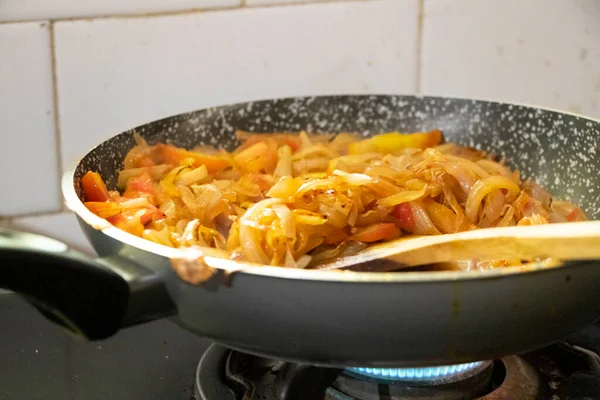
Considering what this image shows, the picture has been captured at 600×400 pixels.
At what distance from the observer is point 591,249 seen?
50 cm

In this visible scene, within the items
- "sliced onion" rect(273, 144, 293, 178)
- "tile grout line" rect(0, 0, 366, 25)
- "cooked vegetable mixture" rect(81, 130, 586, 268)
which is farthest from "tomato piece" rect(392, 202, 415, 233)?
"tile grout line" rect(0, 0, 366, 25)

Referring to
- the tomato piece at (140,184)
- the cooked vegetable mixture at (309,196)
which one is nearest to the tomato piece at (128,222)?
the cooked vegetable mixture at (309,196)

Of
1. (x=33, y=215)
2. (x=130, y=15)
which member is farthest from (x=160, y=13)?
(x=33, y=215)

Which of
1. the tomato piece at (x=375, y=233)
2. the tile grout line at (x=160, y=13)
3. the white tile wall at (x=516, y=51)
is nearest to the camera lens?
the tomato piece at (x=375, y=233)

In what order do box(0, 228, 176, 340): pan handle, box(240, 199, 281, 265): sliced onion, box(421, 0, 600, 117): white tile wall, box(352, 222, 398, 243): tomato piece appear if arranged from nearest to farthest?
box(0, 228, 176, 340): pan handle < box(240, 199, 281, 265): sliced onion < box(352, 222, 398, 243): tomato piece < box(421, 0, 600, 117): white tile wall

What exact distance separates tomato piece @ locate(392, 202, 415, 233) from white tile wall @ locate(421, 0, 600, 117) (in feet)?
1.47

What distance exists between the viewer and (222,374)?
731 mm

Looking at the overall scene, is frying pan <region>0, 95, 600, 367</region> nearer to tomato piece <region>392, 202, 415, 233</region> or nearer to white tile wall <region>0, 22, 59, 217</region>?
tomato piece <region>392, 202, 415, 233</region>

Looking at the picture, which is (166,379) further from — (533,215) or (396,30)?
(396,30)

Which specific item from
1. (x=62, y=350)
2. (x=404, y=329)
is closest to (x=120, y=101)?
(x=62, y=350)

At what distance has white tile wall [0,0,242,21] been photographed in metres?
0.93

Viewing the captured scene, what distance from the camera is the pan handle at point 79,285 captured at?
0.48m

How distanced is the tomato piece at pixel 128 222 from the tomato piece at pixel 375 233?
0.73 ft

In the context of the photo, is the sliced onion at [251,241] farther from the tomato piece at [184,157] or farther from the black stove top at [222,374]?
the tomato piece at [184,157]
